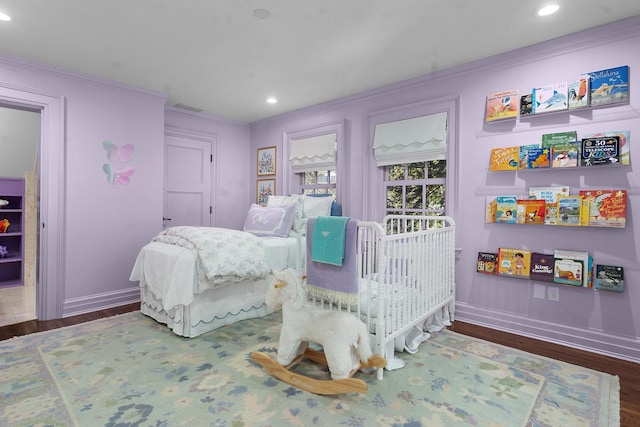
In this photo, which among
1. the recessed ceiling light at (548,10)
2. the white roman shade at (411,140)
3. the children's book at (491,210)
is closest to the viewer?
the recessed ceiling light at (548,10)

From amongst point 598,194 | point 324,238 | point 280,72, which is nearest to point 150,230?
point 280,72

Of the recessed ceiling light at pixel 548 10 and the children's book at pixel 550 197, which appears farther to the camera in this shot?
the children's book at pixel 550 197

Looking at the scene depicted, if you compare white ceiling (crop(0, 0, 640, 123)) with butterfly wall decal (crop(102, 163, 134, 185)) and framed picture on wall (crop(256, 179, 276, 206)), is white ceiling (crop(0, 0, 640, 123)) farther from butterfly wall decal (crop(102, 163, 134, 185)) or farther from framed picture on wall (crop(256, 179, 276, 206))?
framed picture on wall (crop(256, 179, 276, 206))

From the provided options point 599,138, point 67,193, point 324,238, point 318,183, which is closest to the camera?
point 324,238

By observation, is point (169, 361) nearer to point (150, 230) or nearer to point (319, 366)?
point (319, 366)

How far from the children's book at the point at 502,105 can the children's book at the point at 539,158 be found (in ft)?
1.16

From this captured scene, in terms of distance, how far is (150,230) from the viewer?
375 cm

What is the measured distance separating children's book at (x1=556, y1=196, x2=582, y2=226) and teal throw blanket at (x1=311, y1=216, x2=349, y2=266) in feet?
5.64

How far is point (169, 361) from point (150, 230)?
1977mm

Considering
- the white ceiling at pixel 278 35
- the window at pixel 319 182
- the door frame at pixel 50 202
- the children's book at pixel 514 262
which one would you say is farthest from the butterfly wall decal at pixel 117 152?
the children's book at pixel 514 262

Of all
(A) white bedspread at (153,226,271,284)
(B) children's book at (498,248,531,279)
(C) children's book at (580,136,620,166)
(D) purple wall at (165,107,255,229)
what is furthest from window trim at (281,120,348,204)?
(C) children's book at (580,136,620,166)

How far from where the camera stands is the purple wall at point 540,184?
2.30 metres

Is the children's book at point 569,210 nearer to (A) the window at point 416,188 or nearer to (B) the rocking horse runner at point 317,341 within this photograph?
(A) the window at point 416,188

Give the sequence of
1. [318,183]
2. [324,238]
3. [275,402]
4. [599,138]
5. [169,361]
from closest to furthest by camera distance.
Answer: [275,402] < [324,238] < [169,361] < [599,138] < [318,183]
